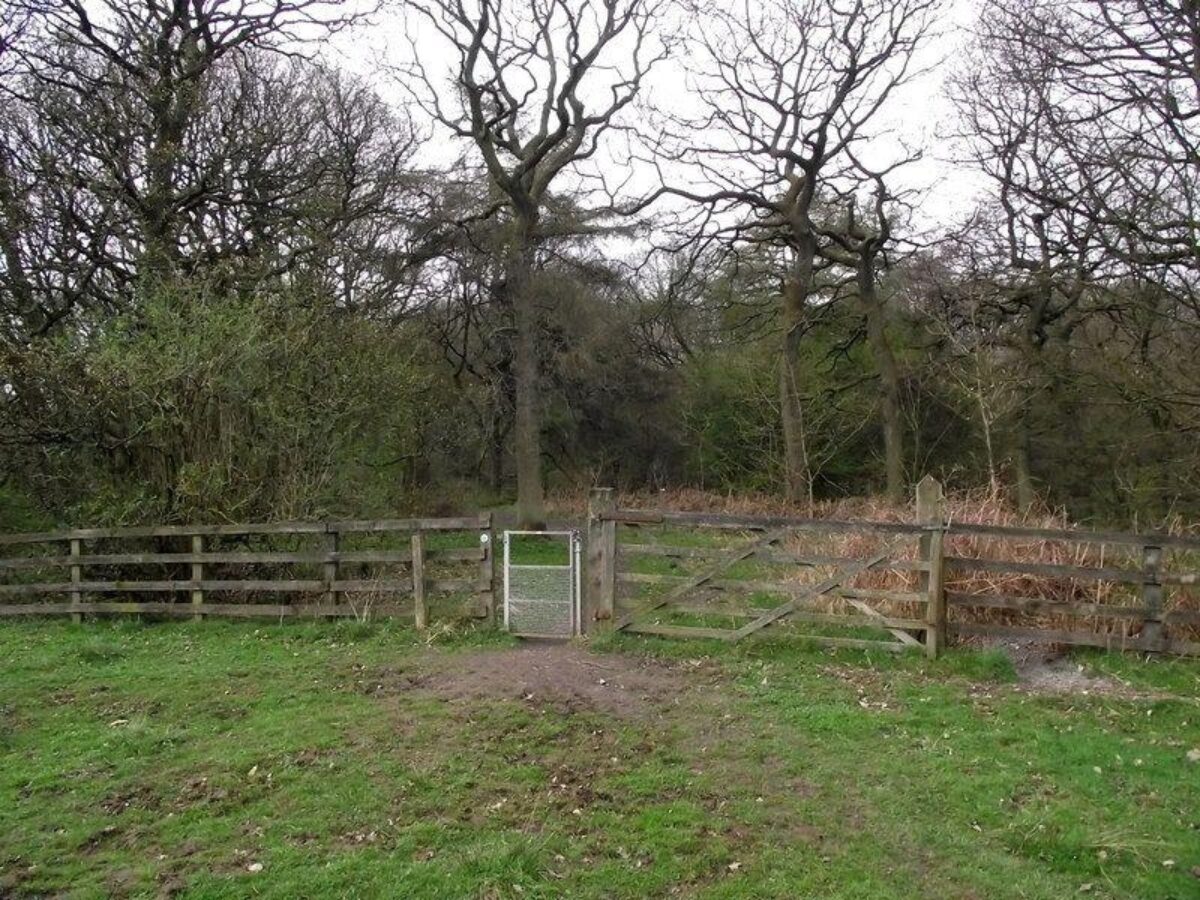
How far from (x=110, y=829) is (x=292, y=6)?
16.8m

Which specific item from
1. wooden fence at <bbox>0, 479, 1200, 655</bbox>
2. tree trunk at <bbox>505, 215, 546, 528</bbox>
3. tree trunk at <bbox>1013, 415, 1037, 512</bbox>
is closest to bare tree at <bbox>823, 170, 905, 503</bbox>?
tree trunk at <bbox>1013, 415, 1037, 512</bbox>

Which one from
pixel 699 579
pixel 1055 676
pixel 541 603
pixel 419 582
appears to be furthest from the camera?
pixel 419 582

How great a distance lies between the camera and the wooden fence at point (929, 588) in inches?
310

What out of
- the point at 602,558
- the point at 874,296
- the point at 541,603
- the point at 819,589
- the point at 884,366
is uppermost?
the point at 874,296

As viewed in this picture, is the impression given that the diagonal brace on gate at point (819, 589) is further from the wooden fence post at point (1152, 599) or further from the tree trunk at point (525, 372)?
the tree trunk at point (525, 372)

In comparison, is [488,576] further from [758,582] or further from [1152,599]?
[1152,599]

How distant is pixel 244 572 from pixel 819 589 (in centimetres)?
729

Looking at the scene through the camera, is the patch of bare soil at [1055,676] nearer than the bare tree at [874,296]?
Yes

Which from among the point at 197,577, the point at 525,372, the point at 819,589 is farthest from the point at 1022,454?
the point at 197,577

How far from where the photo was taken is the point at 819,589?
830 centimetres

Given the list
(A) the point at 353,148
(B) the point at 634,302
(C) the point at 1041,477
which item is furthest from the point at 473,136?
(C) the point at 1041,477

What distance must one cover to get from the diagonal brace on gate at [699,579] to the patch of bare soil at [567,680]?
→ 19.2 inches

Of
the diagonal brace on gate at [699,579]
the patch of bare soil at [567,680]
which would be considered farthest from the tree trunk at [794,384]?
the patch of bare soil at [567,680]

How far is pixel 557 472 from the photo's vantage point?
30.4 metres
